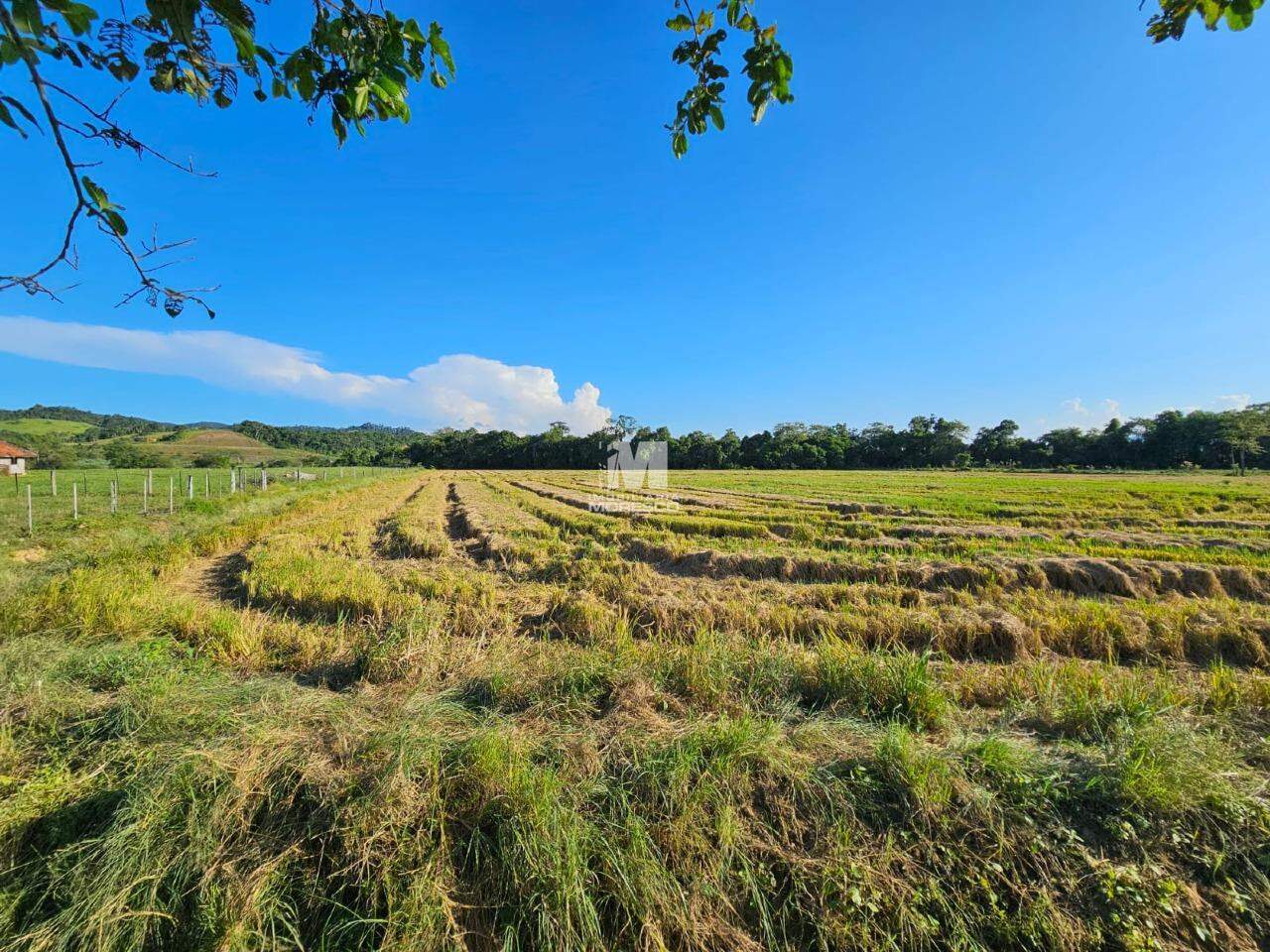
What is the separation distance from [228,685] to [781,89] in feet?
19.8

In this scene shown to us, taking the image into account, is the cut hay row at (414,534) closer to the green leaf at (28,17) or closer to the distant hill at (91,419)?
the green leaf at (28,17)

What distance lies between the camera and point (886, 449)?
98625mm

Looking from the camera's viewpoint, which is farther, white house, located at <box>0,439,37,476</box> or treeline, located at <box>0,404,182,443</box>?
treeline, located at <box>0,404,182,443</box>

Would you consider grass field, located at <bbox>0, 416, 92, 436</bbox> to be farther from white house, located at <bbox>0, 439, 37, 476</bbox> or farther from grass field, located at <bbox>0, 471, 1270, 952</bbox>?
grass field, located at <bbox>0, 471, 1270, 952</bbox>

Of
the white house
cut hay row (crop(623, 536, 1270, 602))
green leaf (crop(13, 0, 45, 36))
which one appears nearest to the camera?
green leaf (crop(13, 0, 45, 36))

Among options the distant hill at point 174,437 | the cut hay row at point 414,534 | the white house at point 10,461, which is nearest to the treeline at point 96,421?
the distant hill at point 174,437

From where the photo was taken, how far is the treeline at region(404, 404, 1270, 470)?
7788cm

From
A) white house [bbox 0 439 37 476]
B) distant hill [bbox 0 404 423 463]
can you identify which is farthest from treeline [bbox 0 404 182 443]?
white house [bbox 0 439 37 476]

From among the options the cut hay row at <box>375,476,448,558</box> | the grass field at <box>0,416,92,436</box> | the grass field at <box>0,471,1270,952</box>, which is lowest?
the cut hay row at <box>375,476,448,558</box>

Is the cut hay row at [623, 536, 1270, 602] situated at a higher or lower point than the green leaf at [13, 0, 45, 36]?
lower

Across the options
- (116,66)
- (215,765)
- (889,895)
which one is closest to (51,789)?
(215,765)

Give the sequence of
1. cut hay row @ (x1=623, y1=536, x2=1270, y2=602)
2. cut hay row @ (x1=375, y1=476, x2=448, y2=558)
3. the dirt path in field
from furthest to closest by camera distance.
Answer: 1. cut hay row @ (x1=375, y1=476, x2=448, y2=558)
2. cut hay row @ (x1=623, y1=536, x2=1270, y2=602)
3. the dirt path in field

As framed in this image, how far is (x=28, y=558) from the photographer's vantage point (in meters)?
10.6

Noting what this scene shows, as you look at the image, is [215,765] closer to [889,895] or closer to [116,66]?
[116,66]
